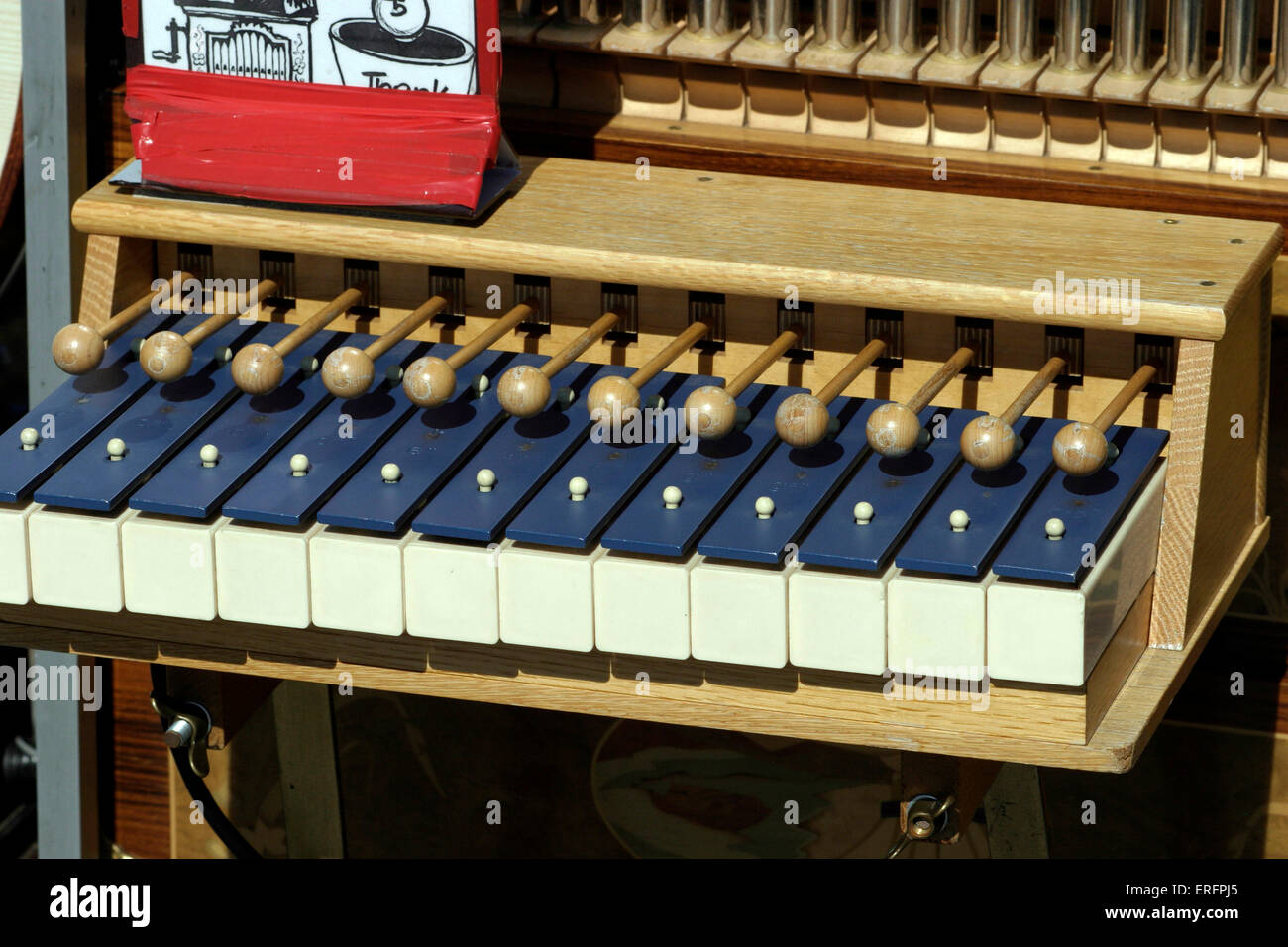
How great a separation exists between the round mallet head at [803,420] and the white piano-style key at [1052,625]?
21 centimetres

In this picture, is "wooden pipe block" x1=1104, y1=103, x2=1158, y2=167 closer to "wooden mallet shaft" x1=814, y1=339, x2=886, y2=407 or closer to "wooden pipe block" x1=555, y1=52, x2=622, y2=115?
"wooden mallet shaft" x1=814, y1=339, x2=886, y2=407

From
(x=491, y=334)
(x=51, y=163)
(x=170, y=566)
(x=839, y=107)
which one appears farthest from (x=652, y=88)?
(x=170, y=566)

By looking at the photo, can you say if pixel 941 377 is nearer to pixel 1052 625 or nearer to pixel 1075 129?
pixel 1052 625

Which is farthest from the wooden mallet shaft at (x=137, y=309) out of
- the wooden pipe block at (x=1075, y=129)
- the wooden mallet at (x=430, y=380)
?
the wooden pipe block at (x=1075, y=129)

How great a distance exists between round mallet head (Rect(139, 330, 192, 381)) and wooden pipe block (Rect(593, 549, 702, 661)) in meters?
0.45

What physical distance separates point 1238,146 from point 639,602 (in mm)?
789

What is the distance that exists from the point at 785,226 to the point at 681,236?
0.10m

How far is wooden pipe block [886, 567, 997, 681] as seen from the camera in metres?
1.82

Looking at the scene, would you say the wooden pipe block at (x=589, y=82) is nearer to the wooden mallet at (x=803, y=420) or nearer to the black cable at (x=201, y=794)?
the wooden mallet at (x=803, y=420)

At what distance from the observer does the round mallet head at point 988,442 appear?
73.5 inches

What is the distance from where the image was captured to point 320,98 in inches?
86.2

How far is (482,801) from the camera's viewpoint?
2809 millimetres
